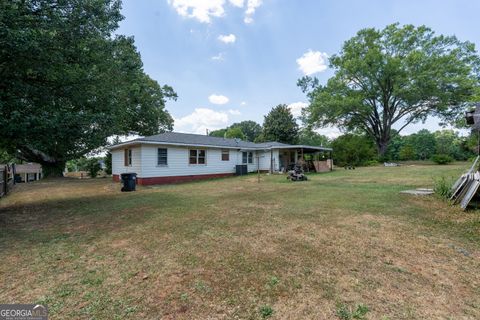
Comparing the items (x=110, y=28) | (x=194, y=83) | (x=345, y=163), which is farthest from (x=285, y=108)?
(x=110, y=28)

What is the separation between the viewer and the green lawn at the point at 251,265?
2.22 metres

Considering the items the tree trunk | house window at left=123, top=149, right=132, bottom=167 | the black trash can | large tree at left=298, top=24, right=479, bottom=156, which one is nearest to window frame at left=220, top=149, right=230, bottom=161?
house window at left=123, top=149, right=132, bottom=167

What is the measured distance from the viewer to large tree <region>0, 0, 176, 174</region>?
581 cm

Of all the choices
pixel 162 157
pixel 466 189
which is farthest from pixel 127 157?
pixel 466 189

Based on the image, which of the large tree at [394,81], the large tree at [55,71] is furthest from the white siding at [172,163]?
the large tree at [394,81]

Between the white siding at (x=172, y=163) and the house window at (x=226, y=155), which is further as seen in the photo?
the house window at (x=226, y=155)

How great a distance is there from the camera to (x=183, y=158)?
48.5 feet

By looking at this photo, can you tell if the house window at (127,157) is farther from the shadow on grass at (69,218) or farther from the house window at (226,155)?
the house window at (226,155)

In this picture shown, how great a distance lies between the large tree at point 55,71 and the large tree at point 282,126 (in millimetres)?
26310

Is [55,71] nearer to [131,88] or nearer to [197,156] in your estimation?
[197,156]

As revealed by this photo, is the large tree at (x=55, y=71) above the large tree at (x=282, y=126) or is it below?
below

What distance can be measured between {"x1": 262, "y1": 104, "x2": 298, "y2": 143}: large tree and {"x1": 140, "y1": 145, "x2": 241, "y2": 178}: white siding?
1640 centimetres

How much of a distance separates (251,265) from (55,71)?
8252 millimetres

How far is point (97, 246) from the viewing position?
3.84 meters
